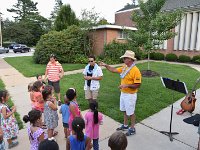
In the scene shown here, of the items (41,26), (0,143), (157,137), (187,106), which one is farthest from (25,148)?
(41,26)

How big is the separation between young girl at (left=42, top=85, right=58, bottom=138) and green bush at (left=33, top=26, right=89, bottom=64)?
13432 mm

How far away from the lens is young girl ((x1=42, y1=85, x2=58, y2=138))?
13.1 feet

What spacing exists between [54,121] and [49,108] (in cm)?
33

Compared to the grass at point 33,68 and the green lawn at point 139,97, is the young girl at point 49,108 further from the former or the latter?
the grass at point 33,68

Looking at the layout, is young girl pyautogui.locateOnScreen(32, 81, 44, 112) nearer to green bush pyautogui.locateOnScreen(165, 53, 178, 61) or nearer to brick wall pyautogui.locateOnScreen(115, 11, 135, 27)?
green bush pyautogui.locateOnScreen(165, 53, 178, 61)

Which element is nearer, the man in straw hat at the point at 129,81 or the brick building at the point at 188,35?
the man in straw hat at the point at 129,81

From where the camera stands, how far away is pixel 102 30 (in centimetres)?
1839

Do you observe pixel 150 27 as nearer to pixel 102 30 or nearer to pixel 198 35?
pixel 102 30

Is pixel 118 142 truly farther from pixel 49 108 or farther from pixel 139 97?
pixel 139 97

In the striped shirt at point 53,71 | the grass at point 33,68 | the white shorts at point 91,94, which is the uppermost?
the striped shirt at point 53,71

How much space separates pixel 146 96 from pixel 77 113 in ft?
14.3

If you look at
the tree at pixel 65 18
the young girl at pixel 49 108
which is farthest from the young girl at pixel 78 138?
the tree at pixel 65 18

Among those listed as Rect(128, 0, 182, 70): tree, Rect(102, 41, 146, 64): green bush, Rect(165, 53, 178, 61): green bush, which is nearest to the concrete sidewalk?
Rect(128, 0, 182, 70): tree

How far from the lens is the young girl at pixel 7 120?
3840 millimetres
